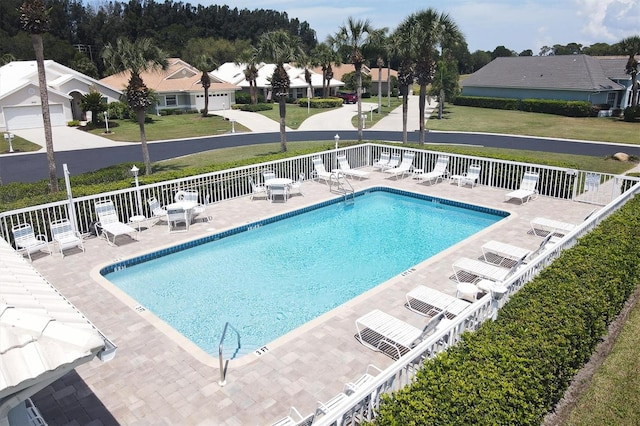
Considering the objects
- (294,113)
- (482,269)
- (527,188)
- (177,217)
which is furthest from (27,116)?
(482,269)

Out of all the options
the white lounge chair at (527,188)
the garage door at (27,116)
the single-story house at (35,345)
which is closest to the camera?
the single-story house at (35,345)

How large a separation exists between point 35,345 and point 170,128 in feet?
122

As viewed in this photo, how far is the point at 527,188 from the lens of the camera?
614 inches

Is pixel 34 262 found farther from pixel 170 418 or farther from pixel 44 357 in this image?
pixel 44 357

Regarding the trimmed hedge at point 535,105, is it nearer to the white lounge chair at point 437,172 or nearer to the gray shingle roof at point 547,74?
the gray shingle roof at point 547,74

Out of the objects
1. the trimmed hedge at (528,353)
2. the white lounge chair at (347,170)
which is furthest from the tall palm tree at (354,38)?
the trimmed hedge at (528,353)

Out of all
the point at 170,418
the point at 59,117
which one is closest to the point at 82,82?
the point at 59,117

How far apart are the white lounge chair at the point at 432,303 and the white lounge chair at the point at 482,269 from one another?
1.17 m

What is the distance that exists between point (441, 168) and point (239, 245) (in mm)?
8668

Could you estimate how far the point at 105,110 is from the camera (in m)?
39.7

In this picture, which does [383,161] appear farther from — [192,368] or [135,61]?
[192,368]

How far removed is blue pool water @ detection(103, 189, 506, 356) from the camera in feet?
30.7

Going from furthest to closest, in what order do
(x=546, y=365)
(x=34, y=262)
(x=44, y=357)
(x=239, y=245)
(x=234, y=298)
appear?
(x=239, y=245) < (x=34, y=262) < (x=234, y=298) < (x=546, y=365) < (x=44, y=357)

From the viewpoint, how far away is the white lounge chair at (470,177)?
17.0m
